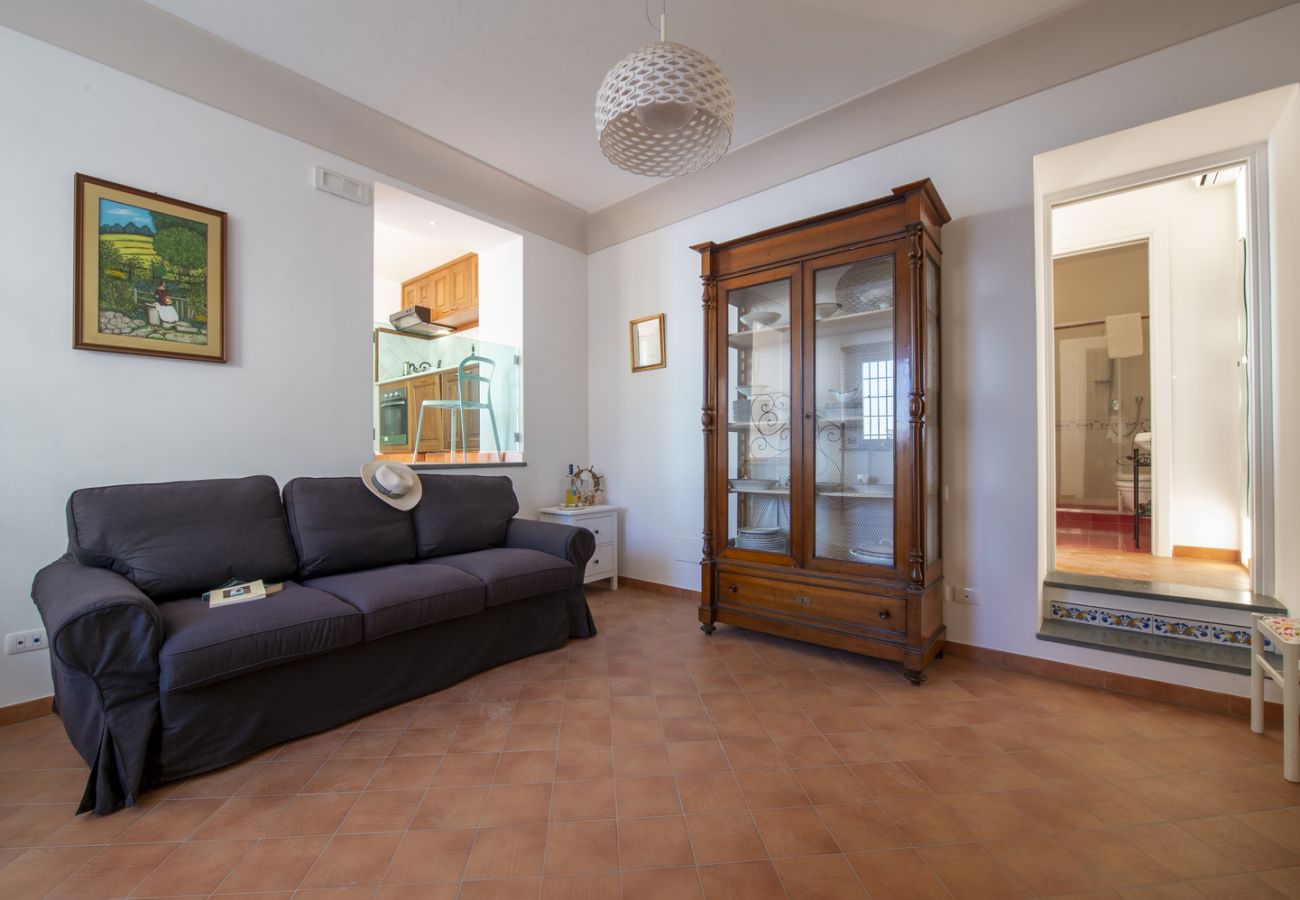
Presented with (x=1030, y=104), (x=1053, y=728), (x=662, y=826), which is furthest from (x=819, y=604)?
(x=1030, y=104)

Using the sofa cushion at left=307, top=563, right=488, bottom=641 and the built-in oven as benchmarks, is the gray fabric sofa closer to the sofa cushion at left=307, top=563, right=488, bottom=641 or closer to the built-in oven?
the sofa cushion at left=307, top=563, right=488, bottom=641

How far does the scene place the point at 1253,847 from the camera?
1.45 metres

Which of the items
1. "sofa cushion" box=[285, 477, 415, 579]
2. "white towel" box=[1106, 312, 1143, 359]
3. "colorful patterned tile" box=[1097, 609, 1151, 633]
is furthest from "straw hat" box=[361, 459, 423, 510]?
"white towel" box=[1106, 312, 1143, 359]

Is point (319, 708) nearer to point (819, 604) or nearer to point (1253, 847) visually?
point (819, 604)

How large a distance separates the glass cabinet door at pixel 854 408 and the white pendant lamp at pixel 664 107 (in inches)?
46.4

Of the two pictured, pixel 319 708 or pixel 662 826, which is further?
pixel 319 708

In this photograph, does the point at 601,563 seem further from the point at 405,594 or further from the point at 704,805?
the point at 704,805

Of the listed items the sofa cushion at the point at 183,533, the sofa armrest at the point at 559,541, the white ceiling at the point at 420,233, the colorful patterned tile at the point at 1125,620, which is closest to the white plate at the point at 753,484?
the sofa armrest at the point at 559,541

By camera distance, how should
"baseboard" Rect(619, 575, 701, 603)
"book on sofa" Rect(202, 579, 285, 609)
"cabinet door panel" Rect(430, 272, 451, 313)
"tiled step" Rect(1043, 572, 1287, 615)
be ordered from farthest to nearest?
1. "cabinet door panel" Rect(430, 272, 451, 313)
2. "baseboard" Rect(619, 575, 701, 603)
3. "tiled step" Rect(1043, 572, 1287, 615)
4. "book on sofa" Rect(202, 579, 285, 609)

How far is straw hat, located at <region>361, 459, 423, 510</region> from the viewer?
2871 millimetres

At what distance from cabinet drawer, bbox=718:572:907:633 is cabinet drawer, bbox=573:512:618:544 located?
1.23 metres

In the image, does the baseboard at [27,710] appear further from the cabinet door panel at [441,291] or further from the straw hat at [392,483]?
the cabinet door panel at [441,291]

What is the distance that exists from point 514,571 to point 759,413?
161cm

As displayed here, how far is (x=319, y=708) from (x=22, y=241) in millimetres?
2218
